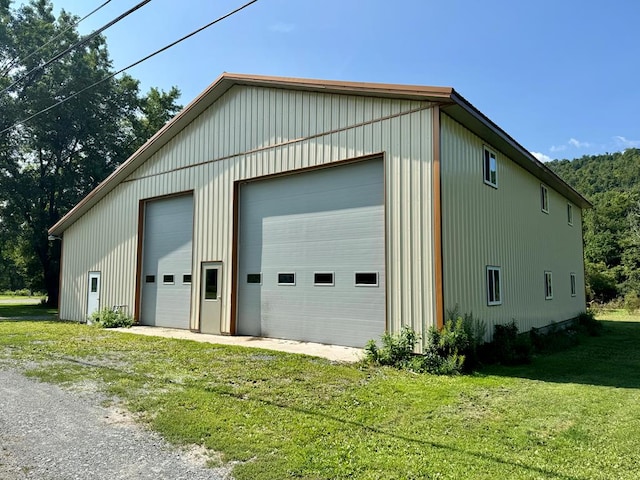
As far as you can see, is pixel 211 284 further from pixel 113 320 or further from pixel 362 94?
pixel 362 94

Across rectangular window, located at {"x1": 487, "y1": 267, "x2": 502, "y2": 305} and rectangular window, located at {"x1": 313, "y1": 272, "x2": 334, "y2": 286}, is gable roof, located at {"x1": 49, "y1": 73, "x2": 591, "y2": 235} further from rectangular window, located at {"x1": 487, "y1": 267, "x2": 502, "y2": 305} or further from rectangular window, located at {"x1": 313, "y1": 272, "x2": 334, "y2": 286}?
rectangular window, located at {"x1": 313, "y1": 272, "x2": 334, "y2": 286}

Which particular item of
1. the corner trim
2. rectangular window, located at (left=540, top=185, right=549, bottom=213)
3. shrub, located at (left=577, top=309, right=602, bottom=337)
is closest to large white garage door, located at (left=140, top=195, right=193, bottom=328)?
the corner trim

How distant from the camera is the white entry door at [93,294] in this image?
17.8 meters

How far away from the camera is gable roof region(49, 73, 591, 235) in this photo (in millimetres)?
9117

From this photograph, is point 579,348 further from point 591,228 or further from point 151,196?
point 591,228

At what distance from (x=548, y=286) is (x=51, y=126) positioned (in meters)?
28.4

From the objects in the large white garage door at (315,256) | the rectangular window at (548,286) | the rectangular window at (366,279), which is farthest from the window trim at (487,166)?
the rectangular window at (548,286)

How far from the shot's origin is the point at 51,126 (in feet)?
88.0

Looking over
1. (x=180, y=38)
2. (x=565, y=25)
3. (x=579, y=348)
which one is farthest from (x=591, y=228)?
(x=180, y=38)

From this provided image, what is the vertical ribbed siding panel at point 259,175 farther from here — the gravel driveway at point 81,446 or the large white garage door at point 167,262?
the gravel driveway at point 81,446

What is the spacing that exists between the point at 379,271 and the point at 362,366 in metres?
2.40

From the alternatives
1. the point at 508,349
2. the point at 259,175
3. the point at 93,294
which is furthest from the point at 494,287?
the point at 93,294

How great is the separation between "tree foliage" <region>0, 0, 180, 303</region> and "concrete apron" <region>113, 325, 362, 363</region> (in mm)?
18469

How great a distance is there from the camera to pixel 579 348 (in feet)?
40.6
